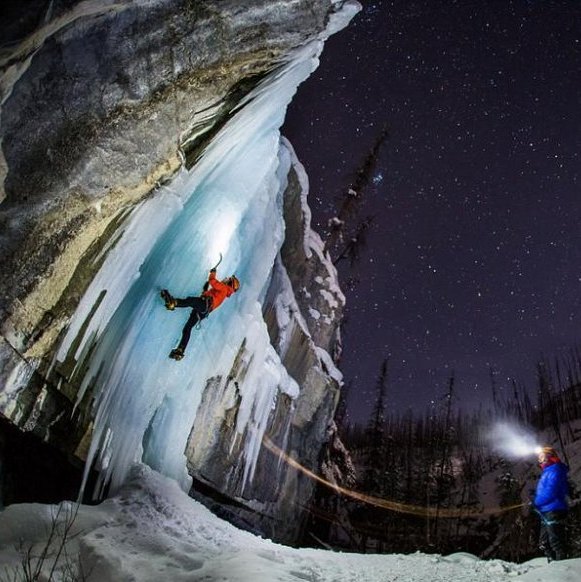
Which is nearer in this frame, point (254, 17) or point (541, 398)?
point (254, 17)

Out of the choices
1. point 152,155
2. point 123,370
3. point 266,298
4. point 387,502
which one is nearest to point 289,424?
point 266,298

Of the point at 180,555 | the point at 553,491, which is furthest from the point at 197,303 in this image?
the point at 553,491

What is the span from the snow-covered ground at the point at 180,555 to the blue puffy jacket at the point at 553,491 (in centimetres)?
62

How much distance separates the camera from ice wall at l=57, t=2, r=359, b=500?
6.00 meters

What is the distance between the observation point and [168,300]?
6.73m

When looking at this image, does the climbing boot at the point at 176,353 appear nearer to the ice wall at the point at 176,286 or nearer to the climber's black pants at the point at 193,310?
the climber's black pants at the point at 193,310

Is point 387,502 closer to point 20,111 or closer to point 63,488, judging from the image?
point 63,488

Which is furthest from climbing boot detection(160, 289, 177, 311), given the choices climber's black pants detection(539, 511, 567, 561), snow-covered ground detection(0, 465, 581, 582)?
climber's black pants detection(539, 511, 567, 561)

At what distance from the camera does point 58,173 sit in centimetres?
480

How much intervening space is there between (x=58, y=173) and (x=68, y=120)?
0.54 metres

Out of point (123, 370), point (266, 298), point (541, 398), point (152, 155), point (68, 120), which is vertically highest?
point (541, 398)

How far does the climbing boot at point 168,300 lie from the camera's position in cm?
666

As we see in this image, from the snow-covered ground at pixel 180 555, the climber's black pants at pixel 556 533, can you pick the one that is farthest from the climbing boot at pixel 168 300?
the climber's black pants at pixel 556 533

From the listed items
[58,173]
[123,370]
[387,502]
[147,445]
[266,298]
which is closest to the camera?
[58,173]
